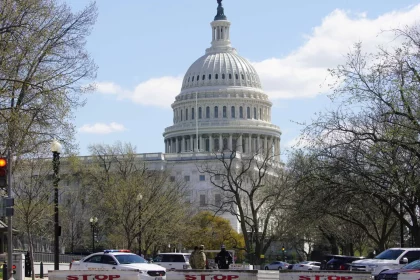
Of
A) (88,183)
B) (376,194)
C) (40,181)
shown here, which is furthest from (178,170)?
(376,194)

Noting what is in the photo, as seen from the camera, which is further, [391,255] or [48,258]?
[48,258]

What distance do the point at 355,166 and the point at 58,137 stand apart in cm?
1502

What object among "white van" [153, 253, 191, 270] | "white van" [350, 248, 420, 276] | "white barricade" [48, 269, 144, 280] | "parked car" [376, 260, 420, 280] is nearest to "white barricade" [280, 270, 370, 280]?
"parked car" [376, 260, 420, 280]

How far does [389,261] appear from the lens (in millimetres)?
37469

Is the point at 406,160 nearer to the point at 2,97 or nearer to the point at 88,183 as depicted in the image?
the point at 2,97

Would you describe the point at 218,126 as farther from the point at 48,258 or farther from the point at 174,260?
the point at 174,260

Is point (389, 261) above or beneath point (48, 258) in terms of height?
beneath

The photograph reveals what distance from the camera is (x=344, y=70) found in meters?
40.0

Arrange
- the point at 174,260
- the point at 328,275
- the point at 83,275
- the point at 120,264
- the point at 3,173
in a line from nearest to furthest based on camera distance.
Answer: the point at 3,173, the point at 328,275, the point at 83,275, the point at 120,264, the point at 174,260

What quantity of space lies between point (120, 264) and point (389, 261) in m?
10.4

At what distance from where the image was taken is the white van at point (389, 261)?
36.7 meters

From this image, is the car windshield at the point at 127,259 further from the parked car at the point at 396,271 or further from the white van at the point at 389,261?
A: the parked car at the point at 396,271

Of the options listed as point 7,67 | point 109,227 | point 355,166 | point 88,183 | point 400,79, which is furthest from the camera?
point 88,183

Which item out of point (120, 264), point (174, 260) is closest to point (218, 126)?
point (174, 260)
